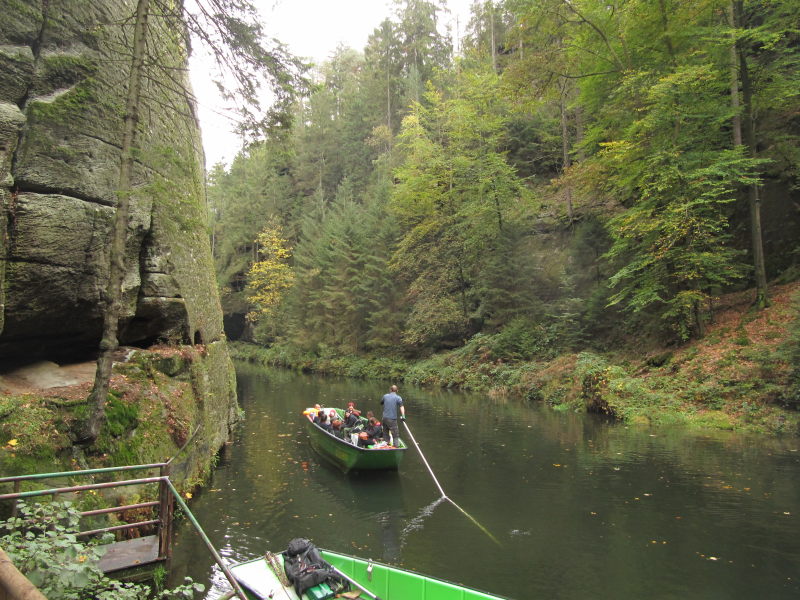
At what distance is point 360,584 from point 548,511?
4392 mm

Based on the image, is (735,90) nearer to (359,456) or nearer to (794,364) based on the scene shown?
(794,364)

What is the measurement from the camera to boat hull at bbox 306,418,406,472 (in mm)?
11305

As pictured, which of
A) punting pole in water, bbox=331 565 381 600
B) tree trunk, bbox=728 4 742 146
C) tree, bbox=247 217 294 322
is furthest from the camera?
tree, bbox=247 217 294 322

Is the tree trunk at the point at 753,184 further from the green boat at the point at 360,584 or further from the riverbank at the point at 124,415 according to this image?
the riverbank at the point at 124,415

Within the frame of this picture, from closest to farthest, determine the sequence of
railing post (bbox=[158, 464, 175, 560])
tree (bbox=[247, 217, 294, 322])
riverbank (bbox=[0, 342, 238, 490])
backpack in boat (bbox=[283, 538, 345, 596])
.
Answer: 1. backpack in boat (bbox=[283, 538, 345, 596])
2. railing post (bbox=[158, 464, 175, 560])
3. riverbank (bbox=[0, 342, 238, 490])
4. tree (bbox=[247, 217, 294, 322])

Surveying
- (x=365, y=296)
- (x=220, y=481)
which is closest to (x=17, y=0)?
(x=220, y=481)

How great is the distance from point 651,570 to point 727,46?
17917 millimetres

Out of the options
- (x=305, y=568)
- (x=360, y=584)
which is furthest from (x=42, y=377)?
(x=360, y=584)

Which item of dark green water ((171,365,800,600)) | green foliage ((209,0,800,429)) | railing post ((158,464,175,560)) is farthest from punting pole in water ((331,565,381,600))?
green foliage ((209,0,800,429))

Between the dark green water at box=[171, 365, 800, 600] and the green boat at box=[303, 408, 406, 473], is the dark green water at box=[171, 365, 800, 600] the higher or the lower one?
the lower one

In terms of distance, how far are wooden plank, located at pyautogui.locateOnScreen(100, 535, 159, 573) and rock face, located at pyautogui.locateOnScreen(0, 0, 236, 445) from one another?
4329 millimetres

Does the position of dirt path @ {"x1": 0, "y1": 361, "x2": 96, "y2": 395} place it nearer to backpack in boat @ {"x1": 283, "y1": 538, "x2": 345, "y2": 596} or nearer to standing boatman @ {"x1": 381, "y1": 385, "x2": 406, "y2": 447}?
backpack in boat @ {"x1": 283, "y1": 538, "x2": 345, "y2": 596}

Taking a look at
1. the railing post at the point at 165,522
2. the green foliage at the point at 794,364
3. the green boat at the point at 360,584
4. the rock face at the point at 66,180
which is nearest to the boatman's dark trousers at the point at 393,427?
the green boat at the point at 360,584

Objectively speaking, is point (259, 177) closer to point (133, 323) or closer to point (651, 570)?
point (133, 323)
